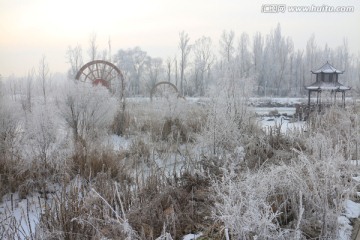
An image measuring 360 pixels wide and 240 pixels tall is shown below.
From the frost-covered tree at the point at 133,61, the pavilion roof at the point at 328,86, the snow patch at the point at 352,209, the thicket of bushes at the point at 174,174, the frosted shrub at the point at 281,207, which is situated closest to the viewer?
the frosted shrub at the point at 281,207

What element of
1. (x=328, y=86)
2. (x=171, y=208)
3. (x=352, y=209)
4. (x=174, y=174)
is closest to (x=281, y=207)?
(x=352, y=209)

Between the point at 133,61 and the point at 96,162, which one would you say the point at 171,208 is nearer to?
the point at 96,162

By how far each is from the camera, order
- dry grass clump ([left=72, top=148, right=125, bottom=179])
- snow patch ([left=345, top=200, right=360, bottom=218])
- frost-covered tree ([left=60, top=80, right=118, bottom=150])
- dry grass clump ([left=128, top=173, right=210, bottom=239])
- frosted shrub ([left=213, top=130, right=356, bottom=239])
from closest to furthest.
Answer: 1. frosted shrub ([left=213, top=130, right=356, bottom=239])
2. dry grass clump ([left=128, top=173, right=210, bottom=239])
3. snow patch ([left=345, top=200, right=360, bottom=218])
4. dry grass clump ([left=72, top=148, right=125, bottom=179])
5. frost-covered tree ([left=60, top=80, right=118, bottom=150])

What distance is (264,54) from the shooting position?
3716 cm

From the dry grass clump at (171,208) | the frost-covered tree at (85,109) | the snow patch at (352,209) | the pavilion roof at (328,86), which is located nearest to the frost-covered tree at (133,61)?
the pavilion roof at (328,86)

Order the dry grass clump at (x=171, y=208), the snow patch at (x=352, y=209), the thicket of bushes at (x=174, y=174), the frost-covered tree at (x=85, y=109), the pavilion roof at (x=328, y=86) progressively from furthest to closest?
the pavilion roof at (x=328, y=86)
the frost-covered tree at (x=85, y=109)
the snow patch at (x=352, y=209)
the dry grass clump at (x=171, y=208)
the thicket of bushes at (x=174, y=174)

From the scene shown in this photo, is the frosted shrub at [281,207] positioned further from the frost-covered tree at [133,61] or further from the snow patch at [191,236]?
the frost-covered tree at [133,61]

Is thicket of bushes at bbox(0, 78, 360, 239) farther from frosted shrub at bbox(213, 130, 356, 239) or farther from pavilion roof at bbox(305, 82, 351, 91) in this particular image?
pavilion roof at bbox(305, 82, 351, 91)

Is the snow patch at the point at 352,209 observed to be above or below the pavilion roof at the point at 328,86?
below

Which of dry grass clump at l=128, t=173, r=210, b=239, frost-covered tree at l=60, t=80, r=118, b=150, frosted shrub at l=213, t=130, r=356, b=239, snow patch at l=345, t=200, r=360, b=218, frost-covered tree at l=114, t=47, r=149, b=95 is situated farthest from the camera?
frost-covered tree at l=114, t=47, r=149, b=95

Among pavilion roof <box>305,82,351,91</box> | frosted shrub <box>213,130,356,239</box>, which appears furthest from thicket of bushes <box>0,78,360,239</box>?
pavilion roof <box>305,82,351,91</box>

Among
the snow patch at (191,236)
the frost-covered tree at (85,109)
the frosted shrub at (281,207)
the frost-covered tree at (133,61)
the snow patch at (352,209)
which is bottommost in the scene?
the snow patch at (191,236)

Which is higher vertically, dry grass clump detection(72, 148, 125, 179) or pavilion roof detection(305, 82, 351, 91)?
pavilion roof detection(305, 82, 351, 91)

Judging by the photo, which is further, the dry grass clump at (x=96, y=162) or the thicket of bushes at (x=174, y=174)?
the dry grass clump at (x=96, y=162)
